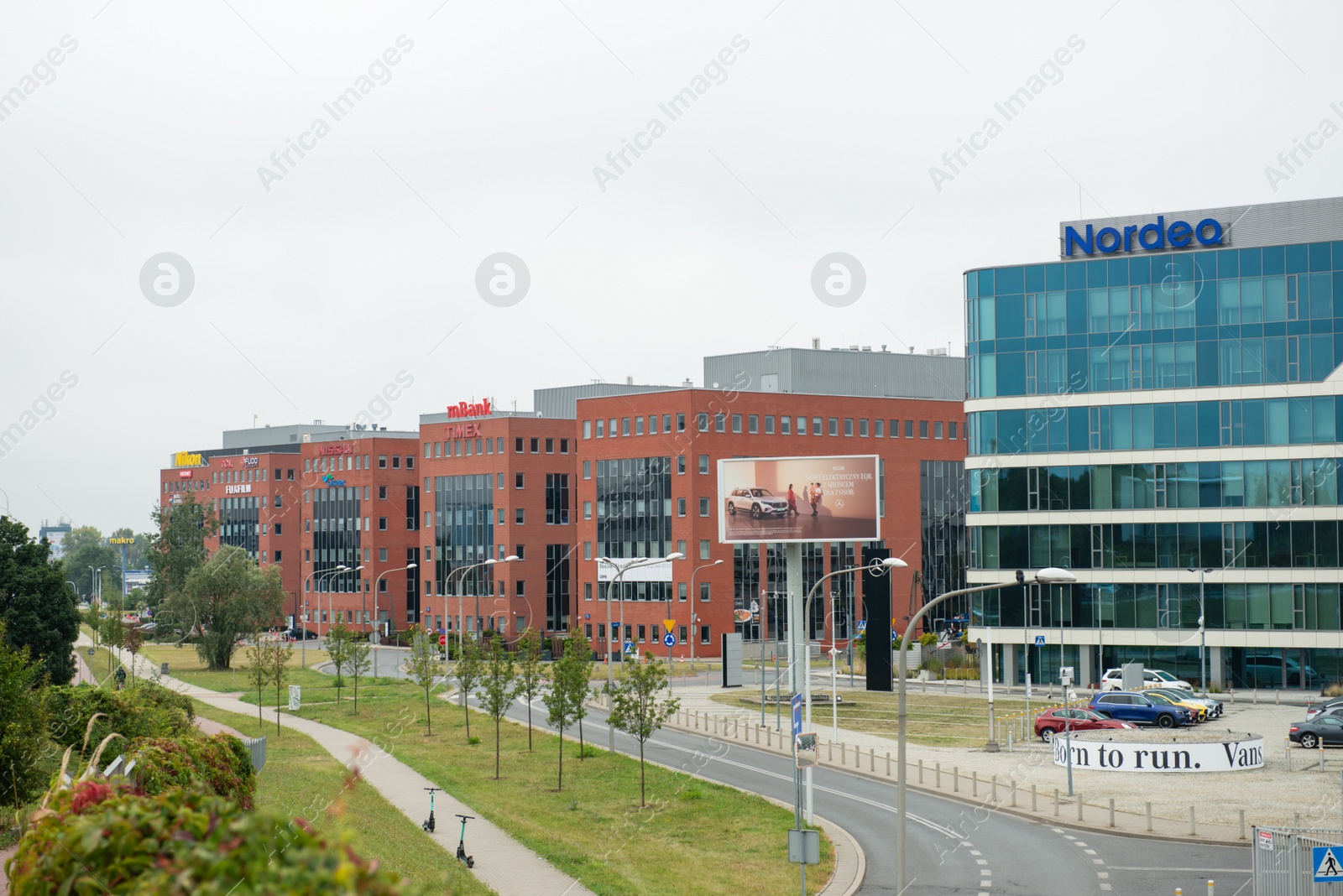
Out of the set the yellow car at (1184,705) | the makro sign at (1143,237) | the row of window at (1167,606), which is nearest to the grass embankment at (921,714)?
the yellow car at (1184,705)

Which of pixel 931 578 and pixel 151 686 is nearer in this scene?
pixel 151 686

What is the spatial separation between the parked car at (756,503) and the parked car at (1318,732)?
2429cm

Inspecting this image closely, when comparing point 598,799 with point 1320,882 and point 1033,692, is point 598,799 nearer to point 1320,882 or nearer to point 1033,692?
point 1320,882

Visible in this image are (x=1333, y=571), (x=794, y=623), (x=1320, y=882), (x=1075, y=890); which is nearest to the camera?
(x=1320, y=882)

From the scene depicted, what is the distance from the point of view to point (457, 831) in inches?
1266

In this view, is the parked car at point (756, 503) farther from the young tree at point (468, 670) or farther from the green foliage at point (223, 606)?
the green foliage at point (223, 606)

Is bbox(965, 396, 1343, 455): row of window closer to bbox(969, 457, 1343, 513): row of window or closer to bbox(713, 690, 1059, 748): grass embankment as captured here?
bbox(969, 457, 1343, 513): row of window

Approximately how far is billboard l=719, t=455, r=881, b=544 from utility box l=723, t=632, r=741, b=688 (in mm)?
15089

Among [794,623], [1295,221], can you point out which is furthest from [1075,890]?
[1295,221]

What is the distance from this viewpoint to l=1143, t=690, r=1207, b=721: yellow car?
53.6m

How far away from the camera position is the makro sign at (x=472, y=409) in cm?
12336

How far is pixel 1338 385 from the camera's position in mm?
65875

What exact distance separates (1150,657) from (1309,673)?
25.0ft

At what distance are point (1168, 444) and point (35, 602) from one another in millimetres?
56367
